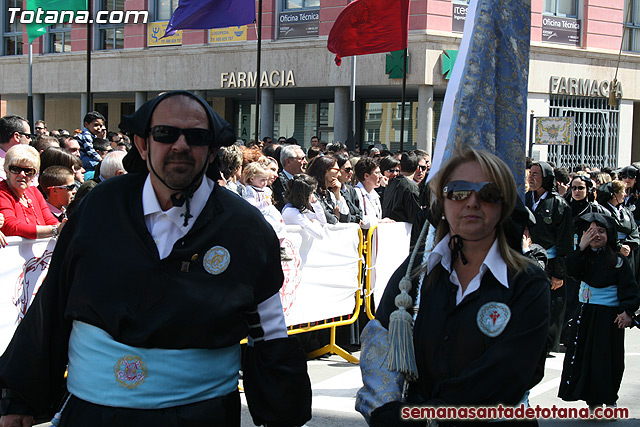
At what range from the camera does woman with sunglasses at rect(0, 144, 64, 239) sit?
223 inches

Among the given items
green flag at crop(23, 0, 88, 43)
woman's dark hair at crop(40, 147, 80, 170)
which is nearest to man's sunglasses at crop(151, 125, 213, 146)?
woman's dark hair at crop(40, 147, 80, 170)

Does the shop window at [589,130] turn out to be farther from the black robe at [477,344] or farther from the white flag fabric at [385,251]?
the black robe at [477,344]

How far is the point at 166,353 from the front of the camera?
2.74 metres

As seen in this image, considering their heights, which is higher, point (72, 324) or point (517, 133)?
point (517, 133)

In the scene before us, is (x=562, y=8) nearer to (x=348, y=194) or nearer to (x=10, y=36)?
(x=348, y=194)

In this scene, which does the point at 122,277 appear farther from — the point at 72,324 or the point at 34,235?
the point at 34,235

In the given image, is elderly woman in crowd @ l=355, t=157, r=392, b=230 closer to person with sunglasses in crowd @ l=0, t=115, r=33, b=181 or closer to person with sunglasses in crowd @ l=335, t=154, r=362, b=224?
person with sunglasses in crowd @ l=335, t=154, r=362, b=224

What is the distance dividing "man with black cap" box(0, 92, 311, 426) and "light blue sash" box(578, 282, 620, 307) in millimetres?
4294

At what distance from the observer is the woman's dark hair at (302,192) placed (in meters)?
7.94

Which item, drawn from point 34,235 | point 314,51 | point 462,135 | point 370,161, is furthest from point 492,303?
point 314,51

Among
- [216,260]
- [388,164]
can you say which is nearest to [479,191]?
[216,260]

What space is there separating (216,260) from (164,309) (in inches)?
10.3

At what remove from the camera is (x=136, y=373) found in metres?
2.72

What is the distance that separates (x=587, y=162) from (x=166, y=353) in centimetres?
2446
